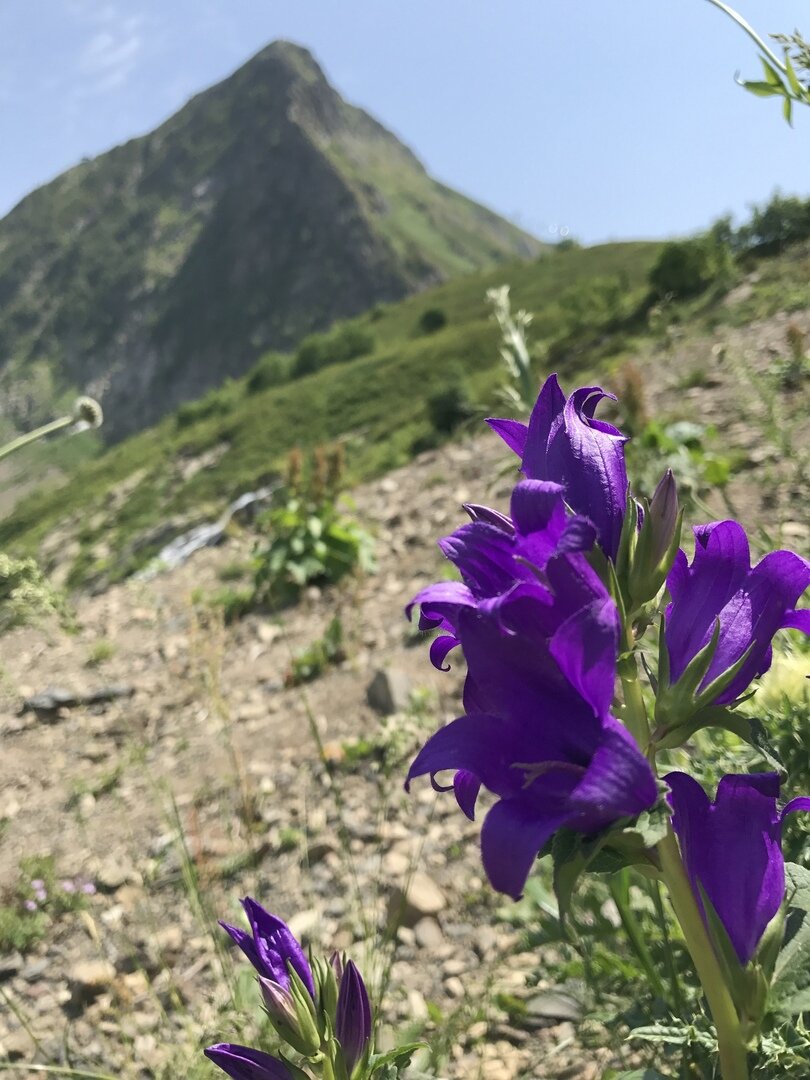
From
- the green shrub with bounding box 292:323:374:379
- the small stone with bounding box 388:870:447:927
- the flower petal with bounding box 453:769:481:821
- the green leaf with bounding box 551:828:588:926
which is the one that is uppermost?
the green shrub with bounding box 292:323:374:379

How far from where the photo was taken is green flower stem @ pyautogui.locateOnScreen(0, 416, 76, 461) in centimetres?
221

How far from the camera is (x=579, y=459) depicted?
1.05 metres

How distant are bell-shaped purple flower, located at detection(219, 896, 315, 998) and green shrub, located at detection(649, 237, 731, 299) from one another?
75.3 ft

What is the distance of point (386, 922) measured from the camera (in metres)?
3.26

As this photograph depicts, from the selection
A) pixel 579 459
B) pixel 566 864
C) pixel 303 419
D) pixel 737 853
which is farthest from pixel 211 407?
pixel 566 864

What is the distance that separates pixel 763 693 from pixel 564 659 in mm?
1196

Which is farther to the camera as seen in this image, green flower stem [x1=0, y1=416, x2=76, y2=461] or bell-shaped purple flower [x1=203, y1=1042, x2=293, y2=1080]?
green flower stem [x1=0, y1=416, x2=76, y2=461]

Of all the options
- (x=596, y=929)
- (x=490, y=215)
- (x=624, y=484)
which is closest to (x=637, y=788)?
(x=624, y=484)

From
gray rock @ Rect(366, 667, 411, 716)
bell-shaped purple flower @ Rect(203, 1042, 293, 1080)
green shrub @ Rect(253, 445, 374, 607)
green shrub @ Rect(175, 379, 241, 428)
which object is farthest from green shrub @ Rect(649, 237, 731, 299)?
green shrub @ Rect(175, 379, 241, 428)

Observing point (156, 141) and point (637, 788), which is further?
point (156, 141)

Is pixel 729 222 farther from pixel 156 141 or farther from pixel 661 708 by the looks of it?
pixel 156 141

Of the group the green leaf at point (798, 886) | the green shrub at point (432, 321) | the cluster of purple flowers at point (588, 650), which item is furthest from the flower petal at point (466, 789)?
the green shrub at point (432, 321)

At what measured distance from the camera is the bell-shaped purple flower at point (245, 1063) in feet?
3.97

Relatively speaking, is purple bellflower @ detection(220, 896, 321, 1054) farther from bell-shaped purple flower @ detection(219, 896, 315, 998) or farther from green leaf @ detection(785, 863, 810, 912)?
green leaf @ detection(785, 863, 810, 912)
